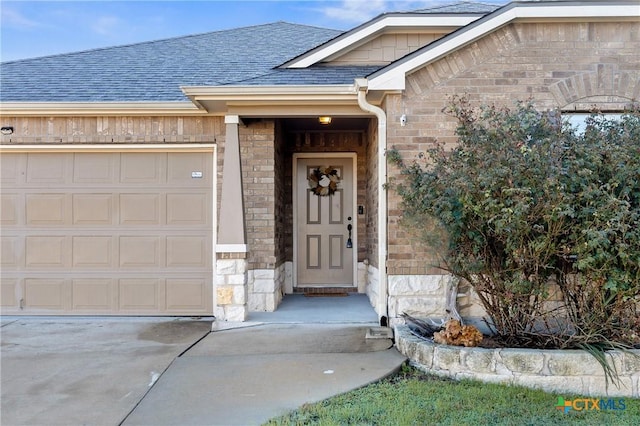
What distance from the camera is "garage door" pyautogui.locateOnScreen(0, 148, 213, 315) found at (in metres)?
6.40

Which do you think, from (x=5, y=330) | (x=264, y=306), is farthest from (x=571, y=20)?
(x=5, y=330)

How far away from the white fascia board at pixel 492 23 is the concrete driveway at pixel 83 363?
3713 mm

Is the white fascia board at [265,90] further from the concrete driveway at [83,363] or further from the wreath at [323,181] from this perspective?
the concrete driveway at [83,363]

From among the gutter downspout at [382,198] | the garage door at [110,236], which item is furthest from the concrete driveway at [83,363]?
the gutter downspout at [382,198]

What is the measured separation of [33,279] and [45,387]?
3.25 metres

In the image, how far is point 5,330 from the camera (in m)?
5.59

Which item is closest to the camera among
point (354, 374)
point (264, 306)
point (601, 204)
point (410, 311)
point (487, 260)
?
point (601, 204)

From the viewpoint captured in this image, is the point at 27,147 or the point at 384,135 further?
the point at 27,147

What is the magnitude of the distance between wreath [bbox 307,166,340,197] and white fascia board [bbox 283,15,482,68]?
184 centimetres

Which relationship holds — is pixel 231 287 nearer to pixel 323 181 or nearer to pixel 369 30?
pixel 323 181

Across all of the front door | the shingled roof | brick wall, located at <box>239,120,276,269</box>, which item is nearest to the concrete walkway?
brick wall, located at <box>239,120,276,269</box>

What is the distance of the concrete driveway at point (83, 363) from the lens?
335 centimetres

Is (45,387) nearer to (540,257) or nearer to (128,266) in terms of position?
(128,266)

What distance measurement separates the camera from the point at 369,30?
22.4 feet
